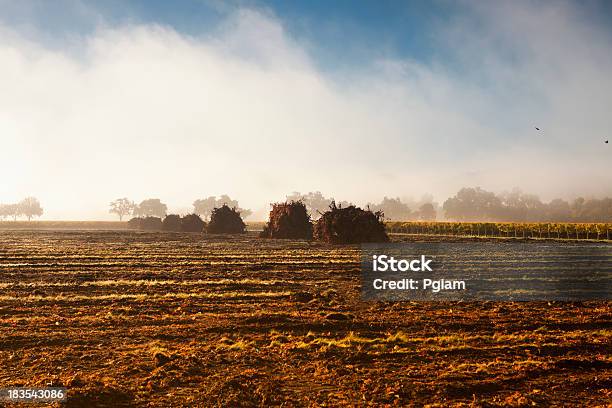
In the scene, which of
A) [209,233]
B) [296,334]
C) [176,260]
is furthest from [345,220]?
[296,334]

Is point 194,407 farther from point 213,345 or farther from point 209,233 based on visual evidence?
point 209,233

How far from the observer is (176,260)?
73.5 ft

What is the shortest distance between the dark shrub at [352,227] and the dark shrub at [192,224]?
3453 centimetres

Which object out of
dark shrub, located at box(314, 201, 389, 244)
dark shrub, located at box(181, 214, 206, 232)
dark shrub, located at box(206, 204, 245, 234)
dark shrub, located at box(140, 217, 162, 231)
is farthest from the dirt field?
dark shrub, located at box(140, 217, 162, 231)

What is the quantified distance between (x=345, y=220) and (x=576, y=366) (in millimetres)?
31406

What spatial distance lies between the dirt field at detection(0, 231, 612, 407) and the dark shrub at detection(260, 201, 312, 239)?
32.6 metres

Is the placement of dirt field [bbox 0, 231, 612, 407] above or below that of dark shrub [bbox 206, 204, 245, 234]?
below

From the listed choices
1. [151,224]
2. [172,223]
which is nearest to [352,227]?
[172,223]

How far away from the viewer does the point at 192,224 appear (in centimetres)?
6944

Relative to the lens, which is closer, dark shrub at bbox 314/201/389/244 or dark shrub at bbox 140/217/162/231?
dark shrub at bbox 314/201/389/244

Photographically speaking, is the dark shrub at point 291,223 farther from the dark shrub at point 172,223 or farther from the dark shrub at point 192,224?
the dark shrub at point 172,223

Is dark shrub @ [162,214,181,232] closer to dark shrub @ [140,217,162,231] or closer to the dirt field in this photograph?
dark shrub @ [140,217,162,231]

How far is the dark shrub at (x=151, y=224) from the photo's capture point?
3305 inches

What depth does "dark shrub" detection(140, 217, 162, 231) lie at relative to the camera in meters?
83.9
